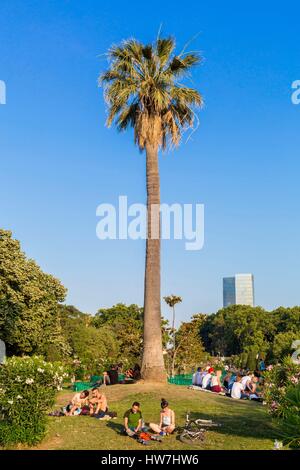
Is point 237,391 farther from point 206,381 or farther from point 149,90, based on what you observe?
point 149,90

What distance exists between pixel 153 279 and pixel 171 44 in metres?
10.3

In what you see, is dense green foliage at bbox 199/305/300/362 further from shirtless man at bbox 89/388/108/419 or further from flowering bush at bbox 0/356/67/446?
flowering bush at bbox 0/356/67/446

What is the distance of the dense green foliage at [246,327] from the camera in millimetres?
87750

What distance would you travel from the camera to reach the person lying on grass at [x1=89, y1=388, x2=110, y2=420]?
14.6 meters

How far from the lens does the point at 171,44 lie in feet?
76.0

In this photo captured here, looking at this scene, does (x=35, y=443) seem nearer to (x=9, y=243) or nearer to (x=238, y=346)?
(x=9, y=243)

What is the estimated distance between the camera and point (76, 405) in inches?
609

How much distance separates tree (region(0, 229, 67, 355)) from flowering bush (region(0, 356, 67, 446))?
19.3 m

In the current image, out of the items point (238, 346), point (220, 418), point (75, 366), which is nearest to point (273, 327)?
point (238, 346)

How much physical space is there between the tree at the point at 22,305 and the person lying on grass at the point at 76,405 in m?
14.9

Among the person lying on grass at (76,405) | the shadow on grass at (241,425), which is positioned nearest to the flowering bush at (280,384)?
the shadow on grass at (241,425)

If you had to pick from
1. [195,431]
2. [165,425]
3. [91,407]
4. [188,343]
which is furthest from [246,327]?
[195,431]

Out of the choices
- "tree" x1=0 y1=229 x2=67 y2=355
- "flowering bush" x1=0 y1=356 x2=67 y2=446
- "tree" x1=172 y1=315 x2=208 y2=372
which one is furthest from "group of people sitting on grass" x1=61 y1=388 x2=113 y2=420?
"tree" x1=172 y1=315 x2=208 y2=372
